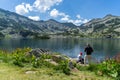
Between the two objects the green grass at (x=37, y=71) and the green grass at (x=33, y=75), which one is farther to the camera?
the green grass at (x=37, y=71)

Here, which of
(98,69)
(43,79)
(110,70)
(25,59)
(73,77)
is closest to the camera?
(43,79)

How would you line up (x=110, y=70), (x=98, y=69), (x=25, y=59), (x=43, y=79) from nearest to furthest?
(x=43, y=79)
(x=110, y=70)
(x=98, y=69)
(x=25, y=59)

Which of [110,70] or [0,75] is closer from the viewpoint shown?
[0,75]

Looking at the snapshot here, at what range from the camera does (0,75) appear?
14.5m

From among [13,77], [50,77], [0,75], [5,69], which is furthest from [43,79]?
[5,69]

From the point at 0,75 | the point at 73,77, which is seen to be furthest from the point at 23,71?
the point at 73,77

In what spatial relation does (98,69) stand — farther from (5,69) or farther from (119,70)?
(5,69)

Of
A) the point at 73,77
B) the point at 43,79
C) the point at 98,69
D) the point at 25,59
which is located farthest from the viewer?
the point at 25,59

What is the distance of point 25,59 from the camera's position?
19.8m

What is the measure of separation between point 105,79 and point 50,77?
360cm

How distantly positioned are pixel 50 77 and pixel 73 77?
1570 mm

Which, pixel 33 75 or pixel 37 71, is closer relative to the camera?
pixel 33 75

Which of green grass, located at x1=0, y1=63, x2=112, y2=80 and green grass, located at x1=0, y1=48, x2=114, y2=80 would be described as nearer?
green grass, located at x1=0, y1=63, x2=112, y2=80

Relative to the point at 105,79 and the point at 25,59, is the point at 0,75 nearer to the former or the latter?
the point at 25,59
